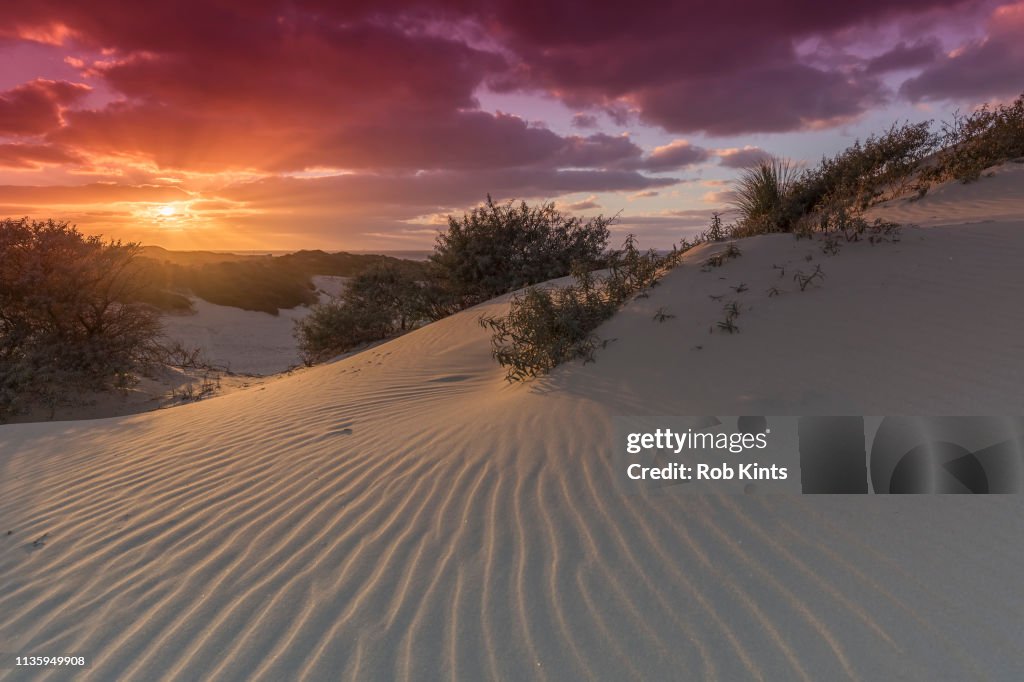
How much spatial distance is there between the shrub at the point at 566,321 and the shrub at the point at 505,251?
7293 mm

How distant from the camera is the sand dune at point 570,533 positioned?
7.81ft

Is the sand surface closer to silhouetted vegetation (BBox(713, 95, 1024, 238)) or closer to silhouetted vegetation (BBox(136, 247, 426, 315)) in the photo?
silhouetted vegetation (BBox(136, 247, 426, 315))

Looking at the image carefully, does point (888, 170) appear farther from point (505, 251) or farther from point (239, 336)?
point (239, 336)

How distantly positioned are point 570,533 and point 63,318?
466 inches

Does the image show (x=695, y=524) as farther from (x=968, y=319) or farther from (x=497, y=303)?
(x=497, y=303)

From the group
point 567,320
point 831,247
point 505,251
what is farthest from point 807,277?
point 505,251

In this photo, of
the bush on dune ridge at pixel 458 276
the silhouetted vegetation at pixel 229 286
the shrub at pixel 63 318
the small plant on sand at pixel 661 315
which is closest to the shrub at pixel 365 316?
the bush on dune ridge at pixel 458 276

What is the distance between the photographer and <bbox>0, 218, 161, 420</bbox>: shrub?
976 centimetres

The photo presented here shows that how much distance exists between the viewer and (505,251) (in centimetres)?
1529

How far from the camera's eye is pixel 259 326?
942 inches

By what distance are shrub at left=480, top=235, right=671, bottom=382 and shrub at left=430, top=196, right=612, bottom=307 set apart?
7.29 meters

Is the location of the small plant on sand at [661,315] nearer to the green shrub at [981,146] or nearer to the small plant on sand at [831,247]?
the small plant on sand at [831,247]

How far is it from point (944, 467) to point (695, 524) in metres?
1.57

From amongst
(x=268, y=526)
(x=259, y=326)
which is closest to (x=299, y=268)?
(x=259, y=326)
